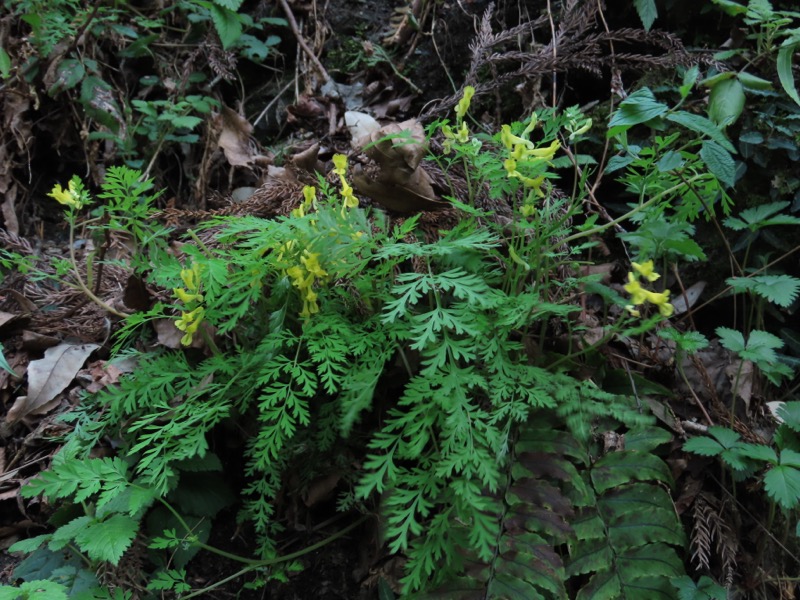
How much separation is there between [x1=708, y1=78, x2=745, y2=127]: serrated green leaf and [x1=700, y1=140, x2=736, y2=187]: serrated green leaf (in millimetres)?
305

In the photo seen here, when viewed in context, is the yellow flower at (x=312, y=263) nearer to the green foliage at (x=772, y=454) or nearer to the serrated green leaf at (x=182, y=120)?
the green foliage at (x=772, y=454)

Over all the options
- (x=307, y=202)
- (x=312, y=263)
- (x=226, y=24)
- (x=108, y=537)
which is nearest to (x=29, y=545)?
(x=108, y=537)

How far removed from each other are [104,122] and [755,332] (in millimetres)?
2897

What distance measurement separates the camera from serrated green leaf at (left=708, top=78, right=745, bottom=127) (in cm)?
185

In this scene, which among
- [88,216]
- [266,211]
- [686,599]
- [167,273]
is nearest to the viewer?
[686,599]

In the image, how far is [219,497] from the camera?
177cm

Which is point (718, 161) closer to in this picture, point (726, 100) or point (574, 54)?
point (726, 100)

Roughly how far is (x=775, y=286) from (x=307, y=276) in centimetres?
138

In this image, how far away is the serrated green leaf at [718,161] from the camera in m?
1.55

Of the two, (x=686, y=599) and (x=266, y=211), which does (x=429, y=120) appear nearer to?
(x=266, y=211)

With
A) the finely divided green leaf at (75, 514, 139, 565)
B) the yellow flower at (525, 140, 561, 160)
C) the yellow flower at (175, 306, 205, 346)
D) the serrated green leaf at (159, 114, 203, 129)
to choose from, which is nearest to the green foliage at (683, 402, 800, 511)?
the yellow flower at (525, 140, 561, 160)

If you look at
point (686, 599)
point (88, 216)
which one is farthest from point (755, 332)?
point (88, 216)

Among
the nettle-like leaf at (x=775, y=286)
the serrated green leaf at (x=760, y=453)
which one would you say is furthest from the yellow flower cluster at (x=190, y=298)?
the nettle-like leaf at (x=775, y=286)

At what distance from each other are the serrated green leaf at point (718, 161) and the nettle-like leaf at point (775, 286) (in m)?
0.40
